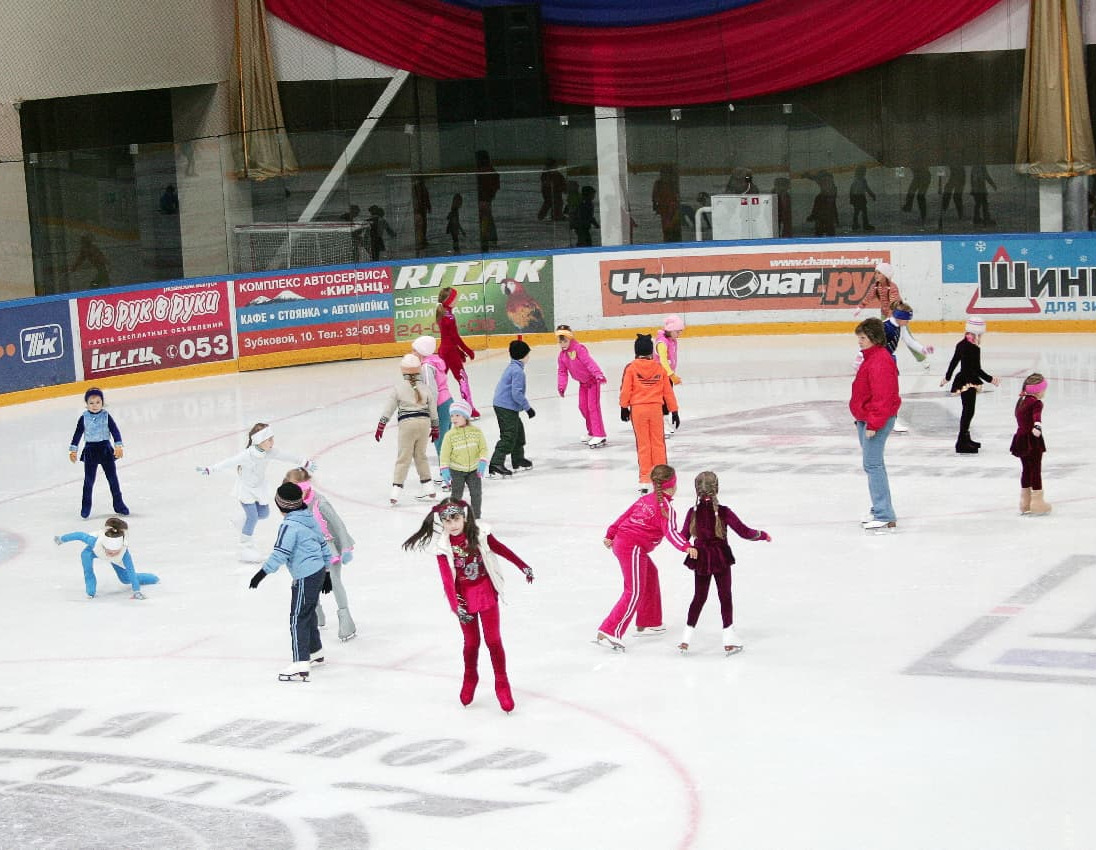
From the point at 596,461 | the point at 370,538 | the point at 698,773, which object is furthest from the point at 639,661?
the point at 596,461

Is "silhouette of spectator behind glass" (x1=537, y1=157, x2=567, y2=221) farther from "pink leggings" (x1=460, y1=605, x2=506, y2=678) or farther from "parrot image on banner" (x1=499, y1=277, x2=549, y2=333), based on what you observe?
"pink leggings" (x1=460, y1=605, x2=506, y2=678)

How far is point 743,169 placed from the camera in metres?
Answer: 26.9

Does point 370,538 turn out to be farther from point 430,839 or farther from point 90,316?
point 90,316

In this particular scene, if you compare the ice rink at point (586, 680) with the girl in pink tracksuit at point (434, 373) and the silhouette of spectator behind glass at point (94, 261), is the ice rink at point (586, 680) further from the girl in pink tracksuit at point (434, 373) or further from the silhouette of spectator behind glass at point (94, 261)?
the silhouette of spectator behind glass at point (94, 261)

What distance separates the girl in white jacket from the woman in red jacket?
4.36m

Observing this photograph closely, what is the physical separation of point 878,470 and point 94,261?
1403 cm

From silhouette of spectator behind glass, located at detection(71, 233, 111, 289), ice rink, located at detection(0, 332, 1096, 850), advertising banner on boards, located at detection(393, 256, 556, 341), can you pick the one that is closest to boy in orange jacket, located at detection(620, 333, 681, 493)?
ice rink, located at detection(0, 332, 1096, 850)

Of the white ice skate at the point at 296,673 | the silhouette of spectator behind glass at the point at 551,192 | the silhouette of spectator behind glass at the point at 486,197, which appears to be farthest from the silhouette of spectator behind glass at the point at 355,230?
the white ice skate at the point at 296,673

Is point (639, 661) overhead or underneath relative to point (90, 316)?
underneath

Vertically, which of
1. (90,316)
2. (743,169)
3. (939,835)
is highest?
(743,169)

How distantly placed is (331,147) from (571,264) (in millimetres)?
4252

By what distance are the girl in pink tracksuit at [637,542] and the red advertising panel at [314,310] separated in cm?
1502

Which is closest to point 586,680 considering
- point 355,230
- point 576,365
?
point 576,365

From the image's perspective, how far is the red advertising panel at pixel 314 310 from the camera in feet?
82.3
